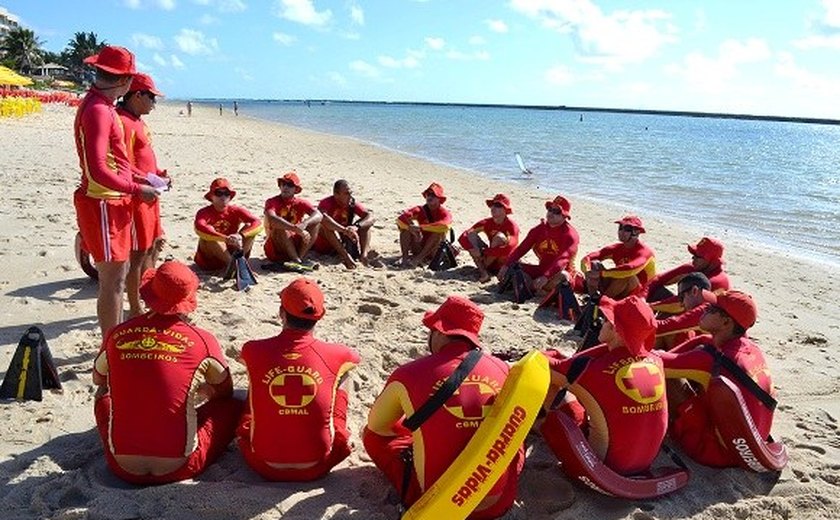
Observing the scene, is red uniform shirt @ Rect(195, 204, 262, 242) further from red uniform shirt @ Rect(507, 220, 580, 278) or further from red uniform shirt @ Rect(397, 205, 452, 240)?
red uniform shirt @ Rect(507, 220, 580, 278)

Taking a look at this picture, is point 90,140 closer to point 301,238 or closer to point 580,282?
point 301,238

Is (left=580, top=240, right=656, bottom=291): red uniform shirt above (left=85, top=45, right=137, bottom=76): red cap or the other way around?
the other way around

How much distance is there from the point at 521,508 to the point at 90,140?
3681mm

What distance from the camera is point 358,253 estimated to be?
867 centimetres

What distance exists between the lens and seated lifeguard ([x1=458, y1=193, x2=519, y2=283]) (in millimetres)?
8273

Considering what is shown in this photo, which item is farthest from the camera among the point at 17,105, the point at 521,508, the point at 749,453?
the point at 17,105

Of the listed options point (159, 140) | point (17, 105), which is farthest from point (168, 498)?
point (17, 105)

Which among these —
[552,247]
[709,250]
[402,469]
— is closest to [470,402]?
[402,469]

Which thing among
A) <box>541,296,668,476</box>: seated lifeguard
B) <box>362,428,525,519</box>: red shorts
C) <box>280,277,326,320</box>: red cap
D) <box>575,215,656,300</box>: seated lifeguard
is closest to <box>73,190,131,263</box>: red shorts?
<box>280,277,326,320</box>: red cap

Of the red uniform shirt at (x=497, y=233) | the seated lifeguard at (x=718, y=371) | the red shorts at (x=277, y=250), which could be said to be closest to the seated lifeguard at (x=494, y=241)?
the red uniform shirt at (x=497, y=233)

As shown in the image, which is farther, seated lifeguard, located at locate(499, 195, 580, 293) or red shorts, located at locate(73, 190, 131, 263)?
seated lifeguard, located at locate(499, 195, 580, 293)

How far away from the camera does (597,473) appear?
365 centimetres

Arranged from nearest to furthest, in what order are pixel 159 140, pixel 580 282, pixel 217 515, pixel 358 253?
pixel 217 515, pixel 580 282, pixel 358 253, pixel 159 140

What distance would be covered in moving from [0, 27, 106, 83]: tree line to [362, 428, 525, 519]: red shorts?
79.2 m
